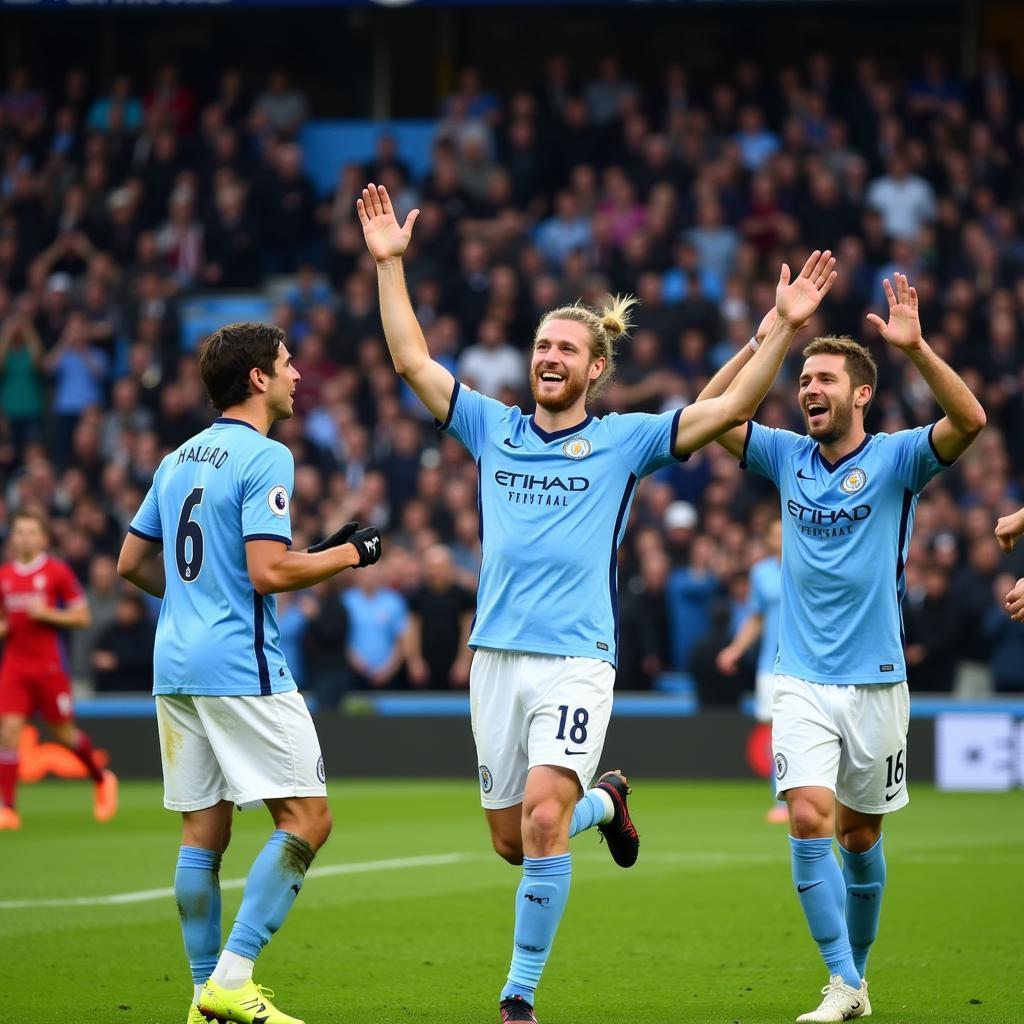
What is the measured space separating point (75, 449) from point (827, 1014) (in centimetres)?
1638

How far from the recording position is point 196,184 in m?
24.2

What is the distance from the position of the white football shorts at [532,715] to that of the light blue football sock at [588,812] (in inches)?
16.2

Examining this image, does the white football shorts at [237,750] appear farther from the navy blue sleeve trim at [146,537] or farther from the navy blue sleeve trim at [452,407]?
the navy blue sleeve trim at [452,407]

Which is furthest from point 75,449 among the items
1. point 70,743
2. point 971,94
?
point 971,94

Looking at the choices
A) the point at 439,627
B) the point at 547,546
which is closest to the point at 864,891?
the point at 547,546

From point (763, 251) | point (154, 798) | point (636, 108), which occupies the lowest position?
point (154, 798)

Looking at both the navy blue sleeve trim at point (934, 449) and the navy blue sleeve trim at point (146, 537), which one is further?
the navy blue sleeve trim at point (934, 449)

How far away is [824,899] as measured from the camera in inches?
287

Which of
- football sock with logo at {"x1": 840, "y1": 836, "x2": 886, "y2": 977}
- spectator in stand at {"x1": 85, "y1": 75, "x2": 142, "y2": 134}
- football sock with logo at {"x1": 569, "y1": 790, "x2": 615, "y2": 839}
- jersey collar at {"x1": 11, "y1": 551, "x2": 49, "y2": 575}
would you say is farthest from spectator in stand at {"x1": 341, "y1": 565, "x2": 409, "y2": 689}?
football sock with logo at {"x1": 840, "y1": 836, "x2": 886, "y2": 977}

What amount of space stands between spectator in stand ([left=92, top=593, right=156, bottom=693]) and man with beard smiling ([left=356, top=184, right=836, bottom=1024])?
12532 millimetres

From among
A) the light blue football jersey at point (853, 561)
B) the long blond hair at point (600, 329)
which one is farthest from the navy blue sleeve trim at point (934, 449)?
the long blond hair at point (600, 329)

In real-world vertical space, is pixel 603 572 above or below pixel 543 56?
below

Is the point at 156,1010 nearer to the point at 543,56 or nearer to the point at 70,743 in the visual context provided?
the point at 70,743

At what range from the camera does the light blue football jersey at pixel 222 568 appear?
6.67 meters
